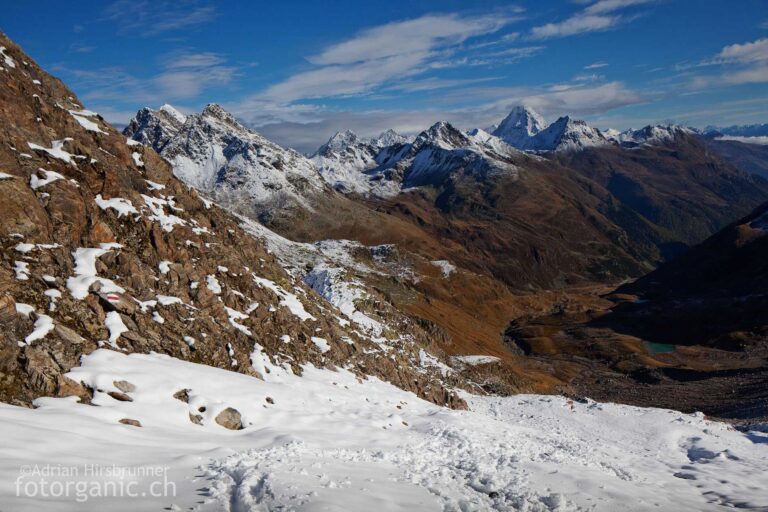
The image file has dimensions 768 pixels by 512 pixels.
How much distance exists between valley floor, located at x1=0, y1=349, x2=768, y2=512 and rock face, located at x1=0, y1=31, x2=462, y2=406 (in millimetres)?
1650

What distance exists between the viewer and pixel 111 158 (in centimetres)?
3138

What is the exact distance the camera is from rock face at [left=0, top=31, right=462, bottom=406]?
1878 cm

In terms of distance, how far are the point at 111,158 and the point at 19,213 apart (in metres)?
10.9

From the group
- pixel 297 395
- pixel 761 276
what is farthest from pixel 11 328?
pixel 761 276

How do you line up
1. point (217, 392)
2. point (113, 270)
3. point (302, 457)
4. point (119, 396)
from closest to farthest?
point (302, 457) → point (119, 396) → point (217, 392) → point (113, 270)

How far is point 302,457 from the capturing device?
16.3m

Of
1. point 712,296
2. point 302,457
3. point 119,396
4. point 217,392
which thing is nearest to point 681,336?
point 712,296

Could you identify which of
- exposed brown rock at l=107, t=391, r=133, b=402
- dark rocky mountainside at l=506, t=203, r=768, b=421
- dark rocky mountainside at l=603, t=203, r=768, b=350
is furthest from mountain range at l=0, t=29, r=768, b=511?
dark rocky mountainside at l=603, t=203, r=768, b=350

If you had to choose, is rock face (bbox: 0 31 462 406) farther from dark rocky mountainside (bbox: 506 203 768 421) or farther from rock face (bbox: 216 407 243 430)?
dark rocky mountainside (bbox: 506 203 768 421)

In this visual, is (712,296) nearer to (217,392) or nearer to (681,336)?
(681,336)

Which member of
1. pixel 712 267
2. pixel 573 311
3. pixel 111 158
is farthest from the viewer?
pixel 712 267

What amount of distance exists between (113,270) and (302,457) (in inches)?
584

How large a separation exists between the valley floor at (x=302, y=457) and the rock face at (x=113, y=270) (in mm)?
1650

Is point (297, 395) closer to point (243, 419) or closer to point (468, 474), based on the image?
point (243, 419)
